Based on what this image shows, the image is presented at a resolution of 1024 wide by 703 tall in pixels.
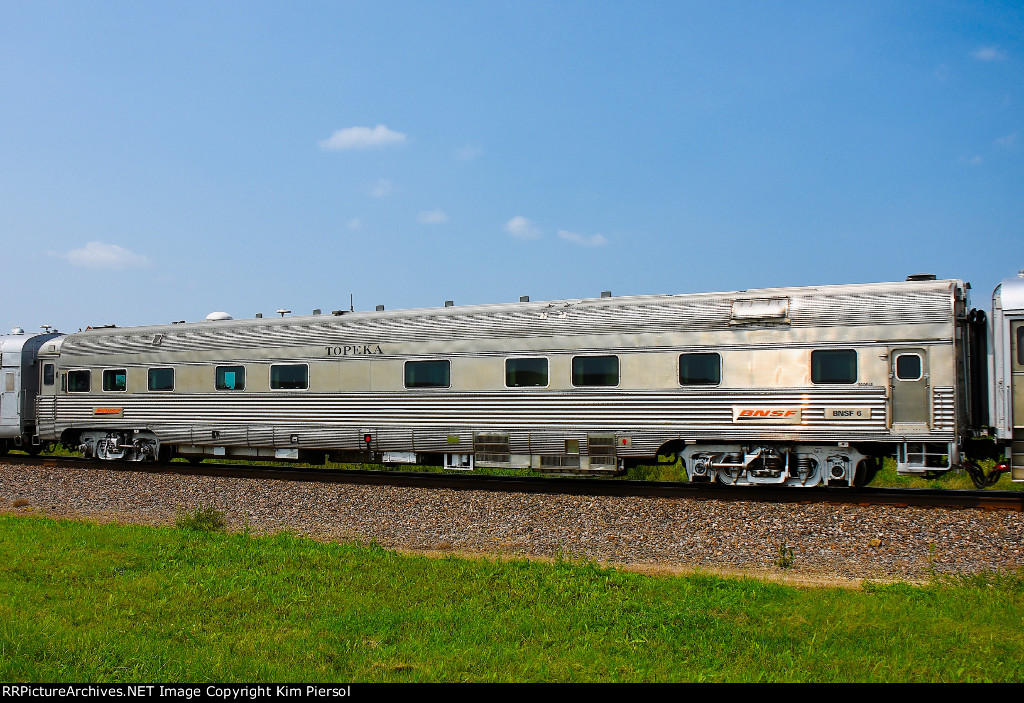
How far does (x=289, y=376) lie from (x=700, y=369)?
953cm

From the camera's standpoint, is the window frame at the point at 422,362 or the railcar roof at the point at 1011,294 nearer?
the railcar roof at the point at 1011,294

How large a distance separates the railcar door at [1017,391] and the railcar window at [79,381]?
70.6 feet

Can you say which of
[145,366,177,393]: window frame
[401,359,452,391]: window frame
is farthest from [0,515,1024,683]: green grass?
[145,366,177,393]: window frame

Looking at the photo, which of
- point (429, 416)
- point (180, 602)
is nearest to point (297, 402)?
point (429, 416)

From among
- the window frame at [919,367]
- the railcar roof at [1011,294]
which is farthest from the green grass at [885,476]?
the railcar roof at [1011,294]

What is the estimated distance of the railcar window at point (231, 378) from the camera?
63.5 ft

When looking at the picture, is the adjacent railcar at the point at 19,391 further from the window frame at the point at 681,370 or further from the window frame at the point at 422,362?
the window frame at the point at 681,370

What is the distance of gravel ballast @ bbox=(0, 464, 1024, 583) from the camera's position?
10180mm

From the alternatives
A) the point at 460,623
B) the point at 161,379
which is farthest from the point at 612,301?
the point at 161,379

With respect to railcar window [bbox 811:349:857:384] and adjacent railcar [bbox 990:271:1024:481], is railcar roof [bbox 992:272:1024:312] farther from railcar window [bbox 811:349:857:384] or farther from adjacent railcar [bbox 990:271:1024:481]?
railcar window [bbox 811:349:857:384]

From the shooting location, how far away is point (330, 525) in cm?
1295

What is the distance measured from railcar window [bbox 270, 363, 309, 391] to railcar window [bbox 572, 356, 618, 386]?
6.63m

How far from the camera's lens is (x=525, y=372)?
1616cm

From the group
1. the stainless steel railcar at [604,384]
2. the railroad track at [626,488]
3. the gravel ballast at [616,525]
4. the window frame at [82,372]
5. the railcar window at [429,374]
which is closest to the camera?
the gravel ballast at [616,525]
